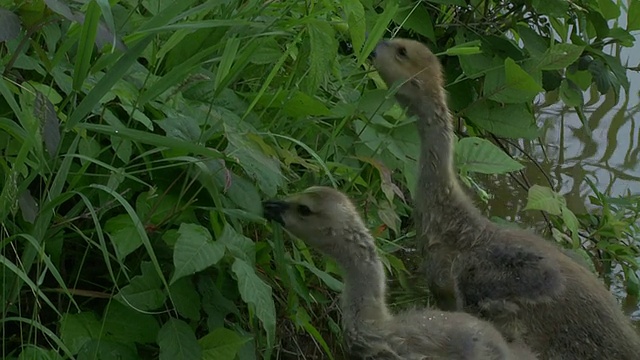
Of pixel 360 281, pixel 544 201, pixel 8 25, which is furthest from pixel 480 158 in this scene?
pixel 8 25

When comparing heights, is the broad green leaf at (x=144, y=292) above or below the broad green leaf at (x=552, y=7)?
above

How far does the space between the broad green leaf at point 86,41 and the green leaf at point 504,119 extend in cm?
210

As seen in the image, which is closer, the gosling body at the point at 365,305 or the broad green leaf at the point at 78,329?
the broad green leaf at the point at 78,329

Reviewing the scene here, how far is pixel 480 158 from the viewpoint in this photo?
423 cm

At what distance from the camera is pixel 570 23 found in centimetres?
513

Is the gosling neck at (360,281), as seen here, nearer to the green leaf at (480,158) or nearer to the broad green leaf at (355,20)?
the broad green leaf at (355,20)

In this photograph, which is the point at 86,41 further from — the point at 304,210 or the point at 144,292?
the point at 304,210

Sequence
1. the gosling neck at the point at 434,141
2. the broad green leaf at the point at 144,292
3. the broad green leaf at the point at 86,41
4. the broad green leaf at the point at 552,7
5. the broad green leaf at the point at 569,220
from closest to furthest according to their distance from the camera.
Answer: the broad green leaf at the point at 86,41, the broad green leaf at the point at 144,292, the gosling neck at the point at 434,141, the broad green leaf at the point at 569,220, the broad green leaf at the point at 552,7

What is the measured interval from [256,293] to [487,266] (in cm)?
106

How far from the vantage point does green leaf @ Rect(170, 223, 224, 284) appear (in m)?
2.83

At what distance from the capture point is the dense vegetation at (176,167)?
2.79 metres

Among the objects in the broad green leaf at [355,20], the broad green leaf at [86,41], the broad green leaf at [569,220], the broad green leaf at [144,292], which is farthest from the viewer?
the broad green leaf at [569,220]

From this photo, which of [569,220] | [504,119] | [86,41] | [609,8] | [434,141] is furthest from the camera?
[609,8]

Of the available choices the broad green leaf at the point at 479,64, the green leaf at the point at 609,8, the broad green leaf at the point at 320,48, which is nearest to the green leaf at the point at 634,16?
the green leaf at the point at 609,8
